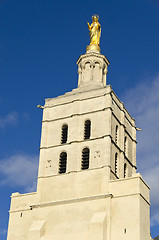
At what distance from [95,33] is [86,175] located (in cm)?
1628

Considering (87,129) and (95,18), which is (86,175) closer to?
(87,129)

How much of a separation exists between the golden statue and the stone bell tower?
1877 millimetres

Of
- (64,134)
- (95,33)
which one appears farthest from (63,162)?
(95,33)

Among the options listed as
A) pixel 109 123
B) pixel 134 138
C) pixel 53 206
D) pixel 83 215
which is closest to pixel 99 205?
pixel 83 215

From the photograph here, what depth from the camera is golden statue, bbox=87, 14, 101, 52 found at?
51.6 m

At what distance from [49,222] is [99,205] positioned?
4.30m

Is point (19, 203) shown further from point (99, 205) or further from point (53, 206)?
point (99, 205)

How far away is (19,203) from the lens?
43.8 metres

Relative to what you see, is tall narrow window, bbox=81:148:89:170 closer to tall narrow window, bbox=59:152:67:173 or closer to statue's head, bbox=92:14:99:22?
tall narrow window, bbox=59:152:67:173

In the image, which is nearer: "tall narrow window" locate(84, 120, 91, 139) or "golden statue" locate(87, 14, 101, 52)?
"tall narrow window" locate(84, 120, 91, 139)

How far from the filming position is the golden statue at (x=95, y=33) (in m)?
51.6

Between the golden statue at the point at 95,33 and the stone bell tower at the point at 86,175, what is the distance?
1.88 metres

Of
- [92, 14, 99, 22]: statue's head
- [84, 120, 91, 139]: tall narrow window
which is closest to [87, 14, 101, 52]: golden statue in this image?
[92, 14, 99, 22]: statue's head

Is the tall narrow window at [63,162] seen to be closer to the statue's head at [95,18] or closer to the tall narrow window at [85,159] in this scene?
the tall narrow window at [85,159]
